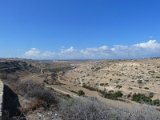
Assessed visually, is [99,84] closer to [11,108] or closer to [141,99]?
[141,99]

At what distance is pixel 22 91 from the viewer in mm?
17969

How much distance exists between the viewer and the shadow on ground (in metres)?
11.5

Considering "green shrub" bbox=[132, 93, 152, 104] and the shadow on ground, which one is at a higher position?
the shadow on ground

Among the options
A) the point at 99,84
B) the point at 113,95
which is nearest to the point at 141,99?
the point at 113,95

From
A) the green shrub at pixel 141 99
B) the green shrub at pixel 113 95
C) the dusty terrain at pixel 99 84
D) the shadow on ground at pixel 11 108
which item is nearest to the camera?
the shadow on ground at pixel 11 108

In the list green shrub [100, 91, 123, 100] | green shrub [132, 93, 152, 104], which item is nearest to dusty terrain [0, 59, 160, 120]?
green shrub [100, 91, 123, 100]

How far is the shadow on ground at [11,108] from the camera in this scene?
11.5 metres

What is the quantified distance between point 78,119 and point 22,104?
4.63 m

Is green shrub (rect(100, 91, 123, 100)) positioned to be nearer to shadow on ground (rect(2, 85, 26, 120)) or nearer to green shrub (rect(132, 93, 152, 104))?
green shrub (rect(132, 93, 152, 104))

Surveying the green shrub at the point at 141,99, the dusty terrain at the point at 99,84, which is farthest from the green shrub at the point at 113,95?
the green shrub at the point at 141,99

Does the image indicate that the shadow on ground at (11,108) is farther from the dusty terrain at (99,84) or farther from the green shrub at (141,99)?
the green shrub at (141,99)

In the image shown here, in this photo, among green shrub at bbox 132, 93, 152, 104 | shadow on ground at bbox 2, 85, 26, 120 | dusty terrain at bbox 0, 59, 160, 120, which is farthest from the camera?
green shrub at bbox 132, 93, 152, 104

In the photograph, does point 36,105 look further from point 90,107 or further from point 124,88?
point 124,88

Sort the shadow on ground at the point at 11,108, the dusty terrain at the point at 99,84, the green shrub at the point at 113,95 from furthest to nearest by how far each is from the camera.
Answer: the green shrub at the point at 113,95
the dusty terrain at the point at 99,84
the shadow on ground at the point at 11,108
